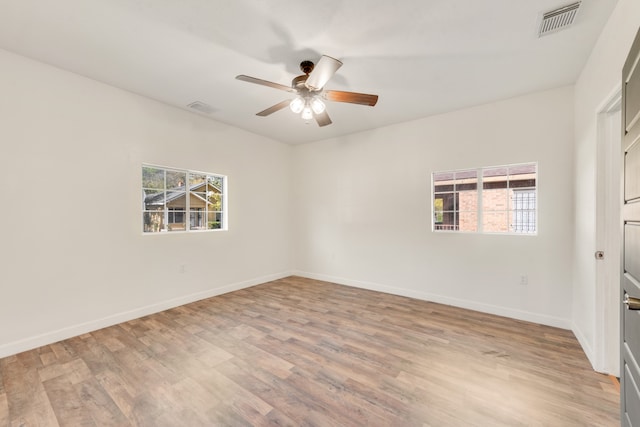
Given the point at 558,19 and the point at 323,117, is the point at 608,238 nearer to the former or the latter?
the point at 558,19

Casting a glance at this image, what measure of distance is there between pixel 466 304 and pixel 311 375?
2.64 meters

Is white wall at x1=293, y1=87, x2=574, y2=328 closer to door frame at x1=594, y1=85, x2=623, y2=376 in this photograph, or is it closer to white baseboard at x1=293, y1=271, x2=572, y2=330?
white baseboard at x1=293, y1=271, x2=572, y2=330

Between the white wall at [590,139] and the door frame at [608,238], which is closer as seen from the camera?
the white wall at [590,139]

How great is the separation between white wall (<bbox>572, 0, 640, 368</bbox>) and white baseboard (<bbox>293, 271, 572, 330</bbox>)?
23 cm

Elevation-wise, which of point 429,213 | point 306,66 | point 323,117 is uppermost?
point 306,66

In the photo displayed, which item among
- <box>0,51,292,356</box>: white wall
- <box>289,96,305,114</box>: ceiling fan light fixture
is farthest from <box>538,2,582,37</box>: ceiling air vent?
<box>0,51,292,356</box>: white wall

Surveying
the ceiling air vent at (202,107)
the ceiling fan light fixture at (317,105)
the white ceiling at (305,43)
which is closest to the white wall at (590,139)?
the white ceiling at (305,43)

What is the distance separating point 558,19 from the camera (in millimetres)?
2039

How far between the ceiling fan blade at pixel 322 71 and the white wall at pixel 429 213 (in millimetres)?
2436

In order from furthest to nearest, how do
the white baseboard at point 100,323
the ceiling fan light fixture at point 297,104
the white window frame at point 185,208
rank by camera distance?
the white window frame at point 185,208 → the ceiling fan light fixture at point 297,104 → the white baseboard at point 100,323

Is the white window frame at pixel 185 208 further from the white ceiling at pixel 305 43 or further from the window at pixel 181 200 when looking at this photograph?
the white ceiling at pixel 305 43

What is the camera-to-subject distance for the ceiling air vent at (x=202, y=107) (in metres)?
3.64

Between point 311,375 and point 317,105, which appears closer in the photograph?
point 311,375

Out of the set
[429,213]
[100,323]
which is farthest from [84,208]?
[429,213]
